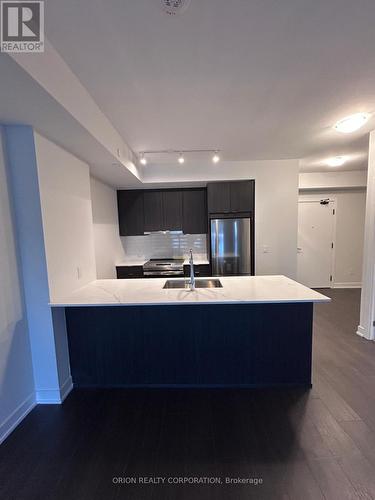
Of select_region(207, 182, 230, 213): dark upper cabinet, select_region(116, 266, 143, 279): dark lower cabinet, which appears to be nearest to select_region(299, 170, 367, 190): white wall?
select_region(207, 182, 230, 213): dark upper cabinet

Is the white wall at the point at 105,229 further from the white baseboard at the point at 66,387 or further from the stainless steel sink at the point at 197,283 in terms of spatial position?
the white baseboard at the point at 66,387

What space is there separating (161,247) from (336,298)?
3669mm

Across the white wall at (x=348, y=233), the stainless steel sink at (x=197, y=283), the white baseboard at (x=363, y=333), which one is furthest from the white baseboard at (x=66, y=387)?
the white wall at (x=348, y=233)

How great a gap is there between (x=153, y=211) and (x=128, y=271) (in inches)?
46.9

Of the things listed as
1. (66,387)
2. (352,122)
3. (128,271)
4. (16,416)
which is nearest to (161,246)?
(128,271)

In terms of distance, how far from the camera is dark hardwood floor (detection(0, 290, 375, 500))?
52.2 inches

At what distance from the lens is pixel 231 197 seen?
385 cm

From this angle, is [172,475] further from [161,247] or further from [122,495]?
[161,247]

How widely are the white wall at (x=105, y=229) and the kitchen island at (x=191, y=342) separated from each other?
4.53ft

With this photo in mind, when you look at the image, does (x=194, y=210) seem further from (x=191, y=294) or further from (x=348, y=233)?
(x=348, y=233)

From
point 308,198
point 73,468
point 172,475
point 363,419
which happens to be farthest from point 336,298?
point 73,468

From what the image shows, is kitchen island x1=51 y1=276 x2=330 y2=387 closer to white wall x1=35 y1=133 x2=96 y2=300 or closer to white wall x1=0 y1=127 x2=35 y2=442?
white wall x1=35 y1=133 x2=96 y2=300

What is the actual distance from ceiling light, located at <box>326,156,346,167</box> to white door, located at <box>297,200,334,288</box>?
1163 mm

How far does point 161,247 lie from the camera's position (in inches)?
185
